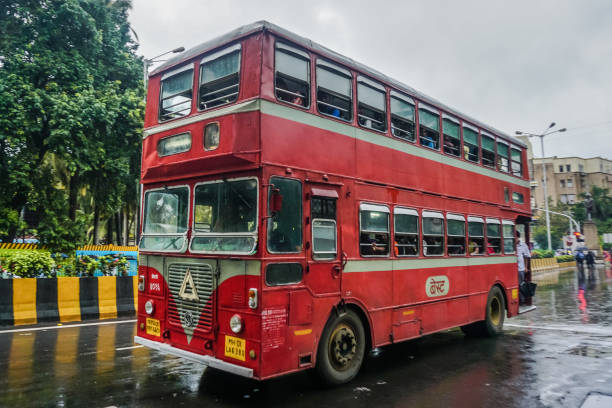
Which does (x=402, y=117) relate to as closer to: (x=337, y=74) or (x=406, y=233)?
(x=337, y=74)

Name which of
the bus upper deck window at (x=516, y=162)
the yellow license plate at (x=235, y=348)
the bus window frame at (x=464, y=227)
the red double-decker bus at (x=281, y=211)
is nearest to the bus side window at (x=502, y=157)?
the bus upper deck window at (x=516, y=162)

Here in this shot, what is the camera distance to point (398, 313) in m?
7.11

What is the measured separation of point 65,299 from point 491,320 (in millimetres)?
10109

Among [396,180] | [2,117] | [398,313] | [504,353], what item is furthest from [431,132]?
[2,117]

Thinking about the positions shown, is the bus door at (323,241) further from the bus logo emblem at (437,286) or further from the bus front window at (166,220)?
the bus logo emblem at (437,286)

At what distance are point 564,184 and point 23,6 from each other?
90.7 m

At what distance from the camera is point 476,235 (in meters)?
9.52

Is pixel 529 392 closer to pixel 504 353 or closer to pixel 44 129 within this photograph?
pixel 504 353

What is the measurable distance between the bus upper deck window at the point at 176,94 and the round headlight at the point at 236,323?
2932 mm

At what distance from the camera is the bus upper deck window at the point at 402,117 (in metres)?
7.52

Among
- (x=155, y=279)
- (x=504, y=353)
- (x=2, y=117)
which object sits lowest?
(x=504, y=353)

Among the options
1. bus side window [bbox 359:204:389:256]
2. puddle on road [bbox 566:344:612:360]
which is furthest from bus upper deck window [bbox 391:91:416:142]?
puddle on road [bbox 566:344:612:360]

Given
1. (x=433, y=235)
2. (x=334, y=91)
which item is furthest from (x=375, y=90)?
(x=433, y=235)

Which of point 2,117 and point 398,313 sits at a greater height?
point 2,117
